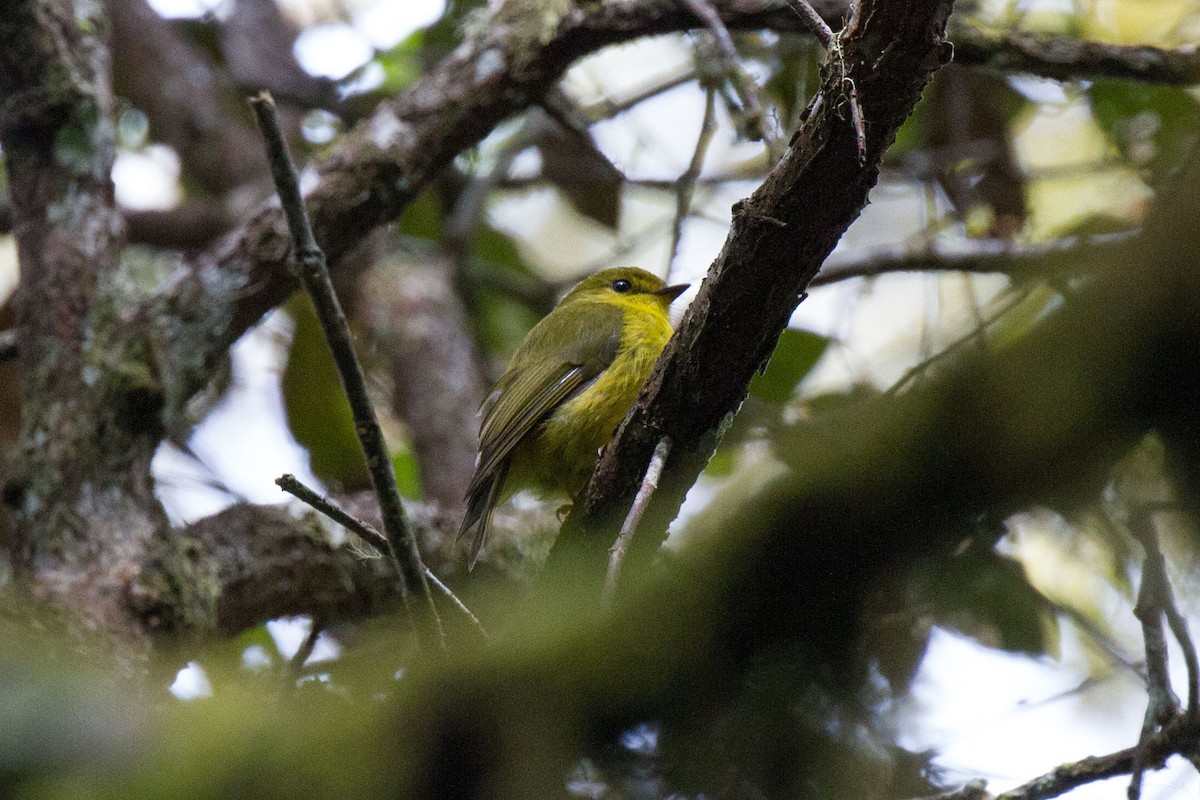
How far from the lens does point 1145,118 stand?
4.68m

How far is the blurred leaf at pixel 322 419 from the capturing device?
16.8ft

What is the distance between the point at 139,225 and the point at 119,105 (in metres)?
0.91

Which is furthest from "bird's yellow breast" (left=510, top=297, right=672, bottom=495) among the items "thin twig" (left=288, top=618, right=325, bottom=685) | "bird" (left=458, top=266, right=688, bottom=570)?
"thin twig" (left=288, top=618, right=325, bottom=685)

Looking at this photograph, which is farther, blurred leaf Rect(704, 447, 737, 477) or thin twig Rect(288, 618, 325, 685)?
blurred leaf Rect(704, 447, 737, 477)

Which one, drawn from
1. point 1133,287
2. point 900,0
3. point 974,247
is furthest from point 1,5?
point 1133,287

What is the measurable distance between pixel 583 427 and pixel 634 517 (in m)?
1.86

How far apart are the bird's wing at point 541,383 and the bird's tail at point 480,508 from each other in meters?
0.02

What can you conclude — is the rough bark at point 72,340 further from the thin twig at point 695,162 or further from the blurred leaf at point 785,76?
the blurred leaf at point 785,76

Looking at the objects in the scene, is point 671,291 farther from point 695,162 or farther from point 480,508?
point 480,508

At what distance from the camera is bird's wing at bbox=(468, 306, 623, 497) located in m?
3.82

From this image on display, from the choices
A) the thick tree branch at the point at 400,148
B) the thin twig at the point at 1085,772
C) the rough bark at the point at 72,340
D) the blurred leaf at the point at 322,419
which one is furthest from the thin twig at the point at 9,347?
the thin twig at the point at 1085,772

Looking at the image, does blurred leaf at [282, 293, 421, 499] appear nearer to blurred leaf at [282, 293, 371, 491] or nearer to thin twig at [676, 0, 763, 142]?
blurred leaf at [282, 293, 371, 491]

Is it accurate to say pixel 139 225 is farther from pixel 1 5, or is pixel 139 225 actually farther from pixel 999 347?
pixel 999 347

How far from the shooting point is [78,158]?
3.77 meters
